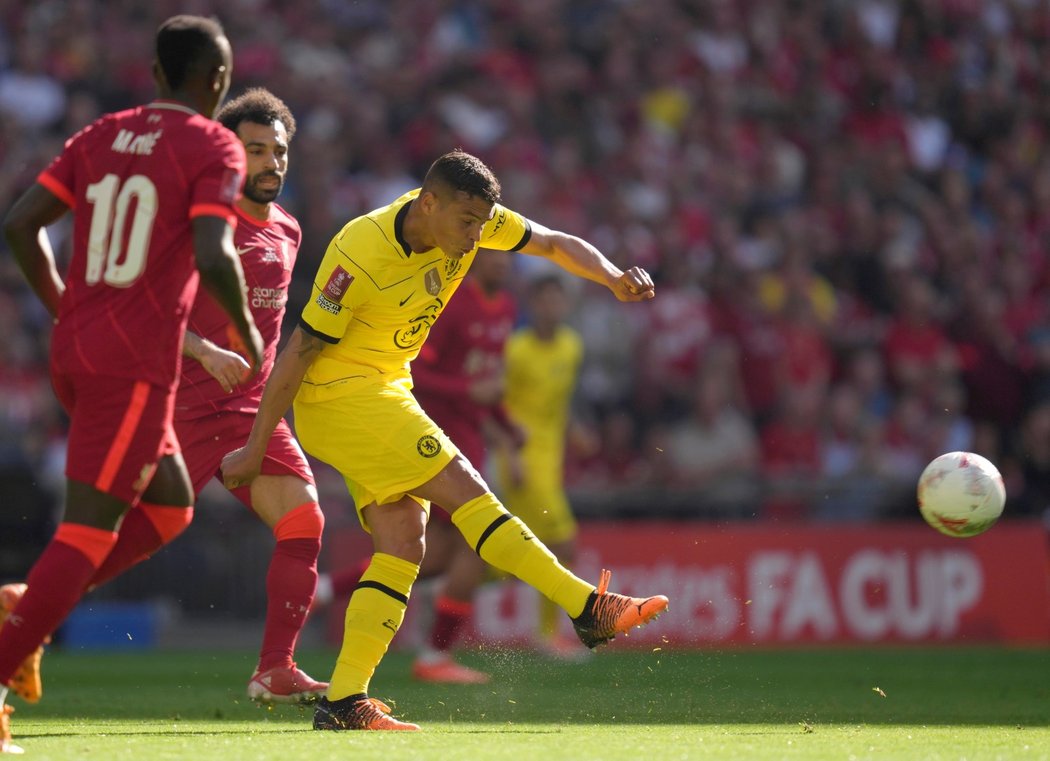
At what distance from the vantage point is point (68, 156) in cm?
523

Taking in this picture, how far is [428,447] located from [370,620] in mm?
701

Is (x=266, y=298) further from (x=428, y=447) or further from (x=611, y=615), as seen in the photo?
(x=611, y=615)

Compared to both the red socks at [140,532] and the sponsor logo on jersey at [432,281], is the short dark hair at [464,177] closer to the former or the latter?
the sponsor logo on jersey at [432,281]

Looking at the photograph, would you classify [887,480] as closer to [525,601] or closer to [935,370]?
[935,370]

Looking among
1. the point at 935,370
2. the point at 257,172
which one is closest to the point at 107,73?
the point at 935,370

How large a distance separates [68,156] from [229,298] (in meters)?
0.74

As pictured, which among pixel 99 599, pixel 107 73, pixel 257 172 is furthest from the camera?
pixel 107 73

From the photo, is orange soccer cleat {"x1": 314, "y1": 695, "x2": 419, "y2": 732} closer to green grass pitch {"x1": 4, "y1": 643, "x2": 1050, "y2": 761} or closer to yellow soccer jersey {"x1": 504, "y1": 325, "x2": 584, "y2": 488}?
green grass pitch {"x1": 4, "y1": 643, "x2": 1050, "y2": 761}

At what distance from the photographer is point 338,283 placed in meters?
6.36

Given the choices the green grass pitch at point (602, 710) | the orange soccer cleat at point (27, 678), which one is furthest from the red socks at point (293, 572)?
the orange soccer cleat at point (27, 678)

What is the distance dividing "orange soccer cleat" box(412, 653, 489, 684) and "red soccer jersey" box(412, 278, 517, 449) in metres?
1.32

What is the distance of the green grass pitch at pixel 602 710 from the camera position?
5.50m

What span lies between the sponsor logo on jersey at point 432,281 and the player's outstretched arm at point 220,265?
1.57 meters

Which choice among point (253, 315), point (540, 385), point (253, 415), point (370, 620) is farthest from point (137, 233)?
point (540, 385)
